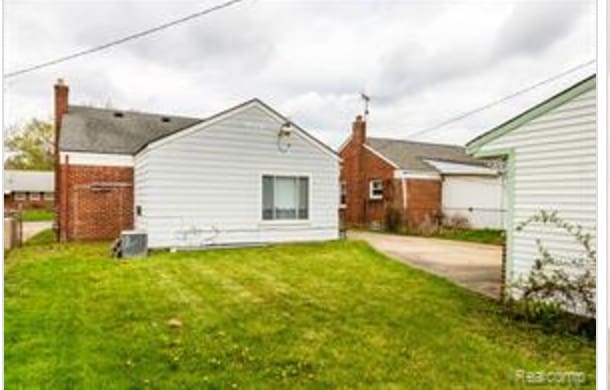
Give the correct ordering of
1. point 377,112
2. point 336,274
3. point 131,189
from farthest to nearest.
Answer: point 131,189, point 336,274, point 377,112

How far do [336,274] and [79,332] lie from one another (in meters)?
3.27

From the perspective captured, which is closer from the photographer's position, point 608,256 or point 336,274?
point 608,256

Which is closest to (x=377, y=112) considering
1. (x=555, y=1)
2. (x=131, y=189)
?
(x=555, y=1)

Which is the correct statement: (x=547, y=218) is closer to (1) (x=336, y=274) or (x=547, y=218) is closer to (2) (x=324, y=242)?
(1) (x=336, y=274)

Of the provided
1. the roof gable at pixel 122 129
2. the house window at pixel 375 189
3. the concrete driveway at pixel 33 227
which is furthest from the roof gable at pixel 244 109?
the house window at pixel 375 189

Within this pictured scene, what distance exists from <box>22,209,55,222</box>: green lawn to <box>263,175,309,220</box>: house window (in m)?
5.25

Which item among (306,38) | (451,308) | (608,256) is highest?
(306,38)

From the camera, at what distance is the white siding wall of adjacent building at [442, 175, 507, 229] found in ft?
44.0

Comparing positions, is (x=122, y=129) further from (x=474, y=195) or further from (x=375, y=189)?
(x=474, y=195)

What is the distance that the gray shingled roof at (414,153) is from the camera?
15.1m

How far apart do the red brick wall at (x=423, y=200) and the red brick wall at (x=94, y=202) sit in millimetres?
7707

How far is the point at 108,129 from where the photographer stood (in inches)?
407

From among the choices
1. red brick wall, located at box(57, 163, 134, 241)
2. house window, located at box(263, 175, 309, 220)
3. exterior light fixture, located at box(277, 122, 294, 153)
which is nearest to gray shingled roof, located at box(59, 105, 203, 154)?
red brick wall, located at box(57, 163, 134, 241)

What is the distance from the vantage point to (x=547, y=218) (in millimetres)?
4305
